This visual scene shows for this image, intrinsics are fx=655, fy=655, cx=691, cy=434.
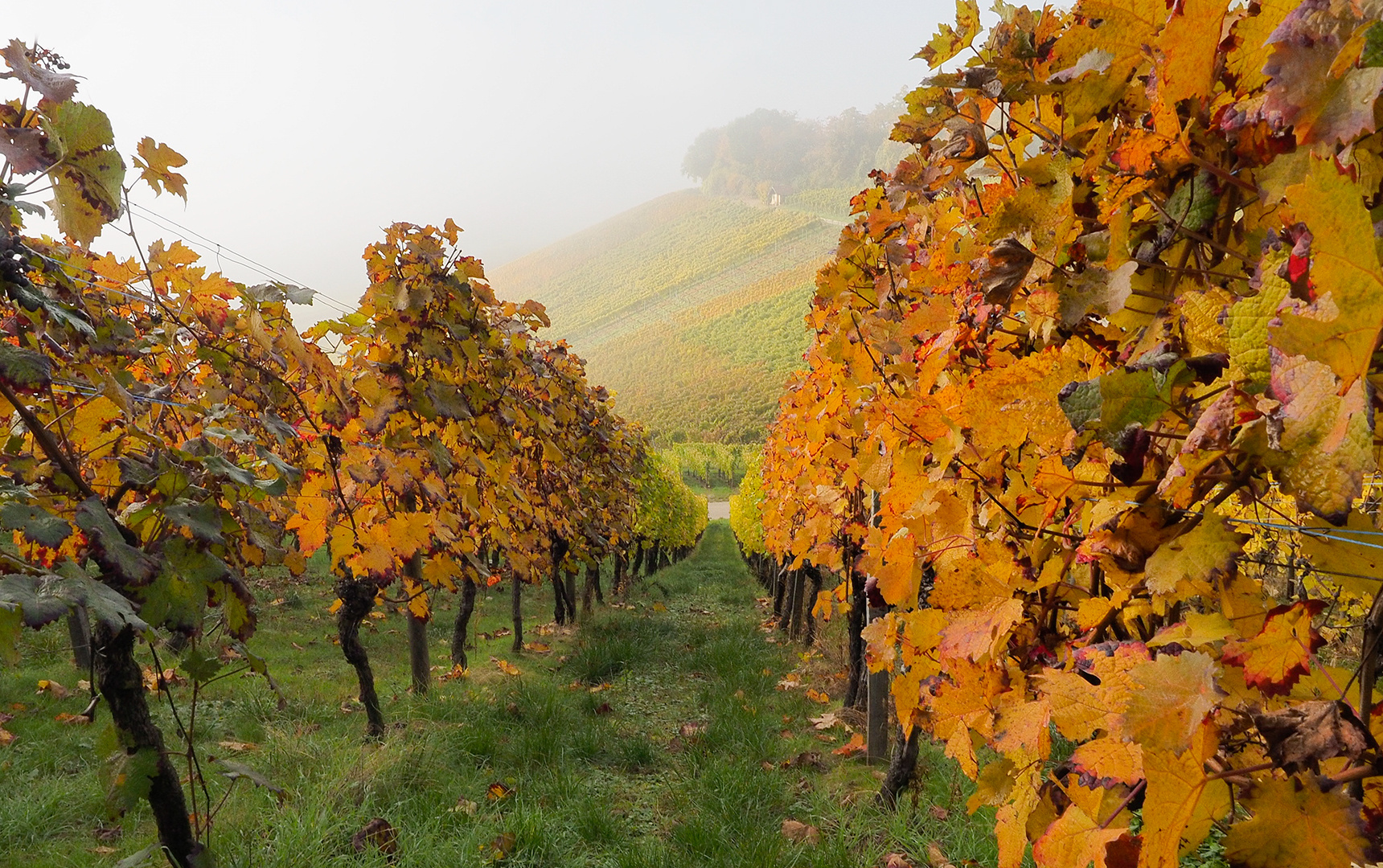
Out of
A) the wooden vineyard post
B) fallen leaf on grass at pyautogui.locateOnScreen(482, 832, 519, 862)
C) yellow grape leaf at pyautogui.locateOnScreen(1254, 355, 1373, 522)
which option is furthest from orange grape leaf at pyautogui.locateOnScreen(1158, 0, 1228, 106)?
the wooden vineyard post

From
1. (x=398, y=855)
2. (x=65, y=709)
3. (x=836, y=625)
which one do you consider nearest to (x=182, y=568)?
(x=398, y=855)

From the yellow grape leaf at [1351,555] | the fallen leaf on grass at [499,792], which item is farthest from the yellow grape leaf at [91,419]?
the fallen leaf on grass at [499,792]

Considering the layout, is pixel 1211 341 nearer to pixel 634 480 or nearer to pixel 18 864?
pixel 18 864

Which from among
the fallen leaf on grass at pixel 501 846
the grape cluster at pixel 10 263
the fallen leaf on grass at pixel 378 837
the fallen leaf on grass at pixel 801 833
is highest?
the grape cluster at pixel 10 263

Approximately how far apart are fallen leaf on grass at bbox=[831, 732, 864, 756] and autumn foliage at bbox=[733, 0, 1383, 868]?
12.5 ft

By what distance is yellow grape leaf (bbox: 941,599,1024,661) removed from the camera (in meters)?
0.94

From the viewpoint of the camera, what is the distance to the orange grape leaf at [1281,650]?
2.20 feet

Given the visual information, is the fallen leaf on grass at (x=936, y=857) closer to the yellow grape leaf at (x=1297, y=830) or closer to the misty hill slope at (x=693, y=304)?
the yellow grape leaf at (x=1297, y=830)

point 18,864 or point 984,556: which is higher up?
point 984,556

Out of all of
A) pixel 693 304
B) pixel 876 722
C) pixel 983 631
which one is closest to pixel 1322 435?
pixel 983 631

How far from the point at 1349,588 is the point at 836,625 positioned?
9.49 meters

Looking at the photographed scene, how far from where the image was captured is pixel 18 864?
2.84 m

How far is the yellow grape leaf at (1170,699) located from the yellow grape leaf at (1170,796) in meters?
0.03

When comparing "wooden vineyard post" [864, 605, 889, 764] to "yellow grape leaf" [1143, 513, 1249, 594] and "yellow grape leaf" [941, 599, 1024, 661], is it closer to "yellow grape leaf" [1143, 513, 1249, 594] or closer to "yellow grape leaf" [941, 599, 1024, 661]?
"yellow grape leaf" [941, 599, 1024, 661]
